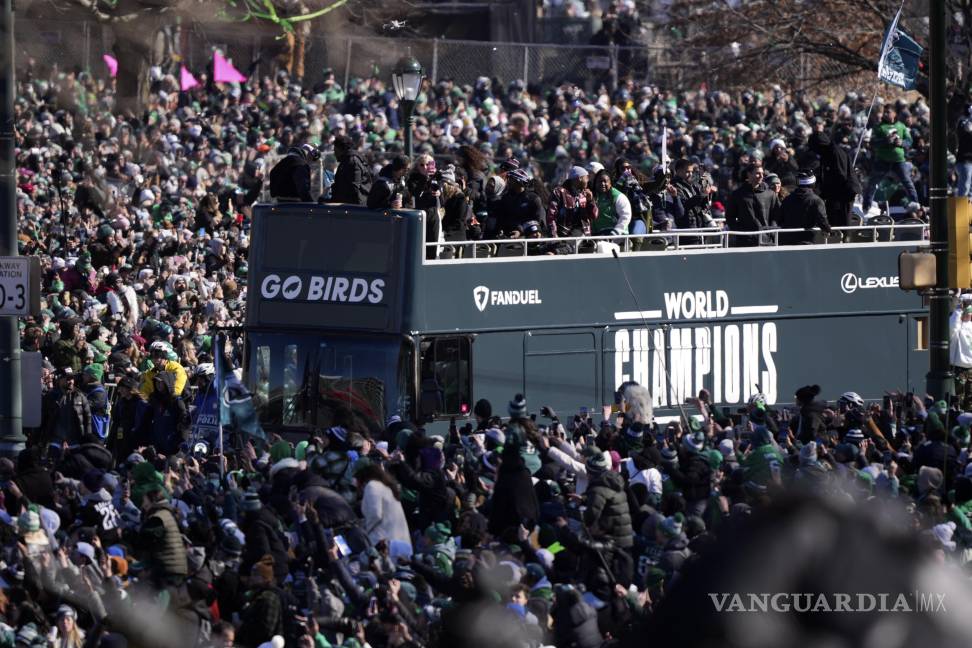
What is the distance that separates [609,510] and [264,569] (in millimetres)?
2180

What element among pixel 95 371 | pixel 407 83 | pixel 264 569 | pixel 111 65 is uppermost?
pixel 111 65

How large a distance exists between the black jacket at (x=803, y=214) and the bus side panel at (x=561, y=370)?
2.70 metres

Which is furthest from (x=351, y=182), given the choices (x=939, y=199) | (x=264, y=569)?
(x=264, y=569)

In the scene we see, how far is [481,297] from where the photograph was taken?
663 inches

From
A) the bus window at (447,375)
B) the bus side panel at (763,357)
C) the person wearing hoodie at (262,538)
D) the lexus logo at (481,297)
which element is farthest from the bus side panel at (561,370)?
the person wearing hoodie at (262,538)

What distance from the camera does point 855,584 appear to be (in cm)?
154

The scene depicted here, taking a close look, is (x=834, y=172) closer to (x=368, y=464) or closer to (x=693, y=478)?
(x=693, y=478)

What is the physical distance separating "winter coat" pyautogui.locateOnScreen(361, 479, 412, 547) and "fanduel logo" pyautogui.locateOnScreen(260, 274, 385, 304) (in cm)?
484

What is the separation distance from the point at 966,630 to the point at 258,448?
583 inches

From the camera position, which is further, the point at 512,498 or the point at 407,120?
the point at 407,120

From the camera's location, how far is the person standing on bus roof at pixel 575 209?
18.0 m

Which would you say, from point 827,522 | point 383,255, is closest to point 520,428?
point 383,255

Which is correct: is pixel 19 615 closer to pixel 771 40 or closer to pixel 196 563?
pixel 196 563

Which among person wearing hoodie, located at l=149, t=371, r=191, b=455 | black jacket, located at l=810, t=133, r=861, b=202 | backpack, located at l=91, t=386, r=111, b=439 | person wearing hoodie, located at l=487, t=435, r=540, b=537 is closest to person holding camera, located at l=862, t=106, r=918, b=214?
black jacket, located at l=810, t=133, r=861, b=202
